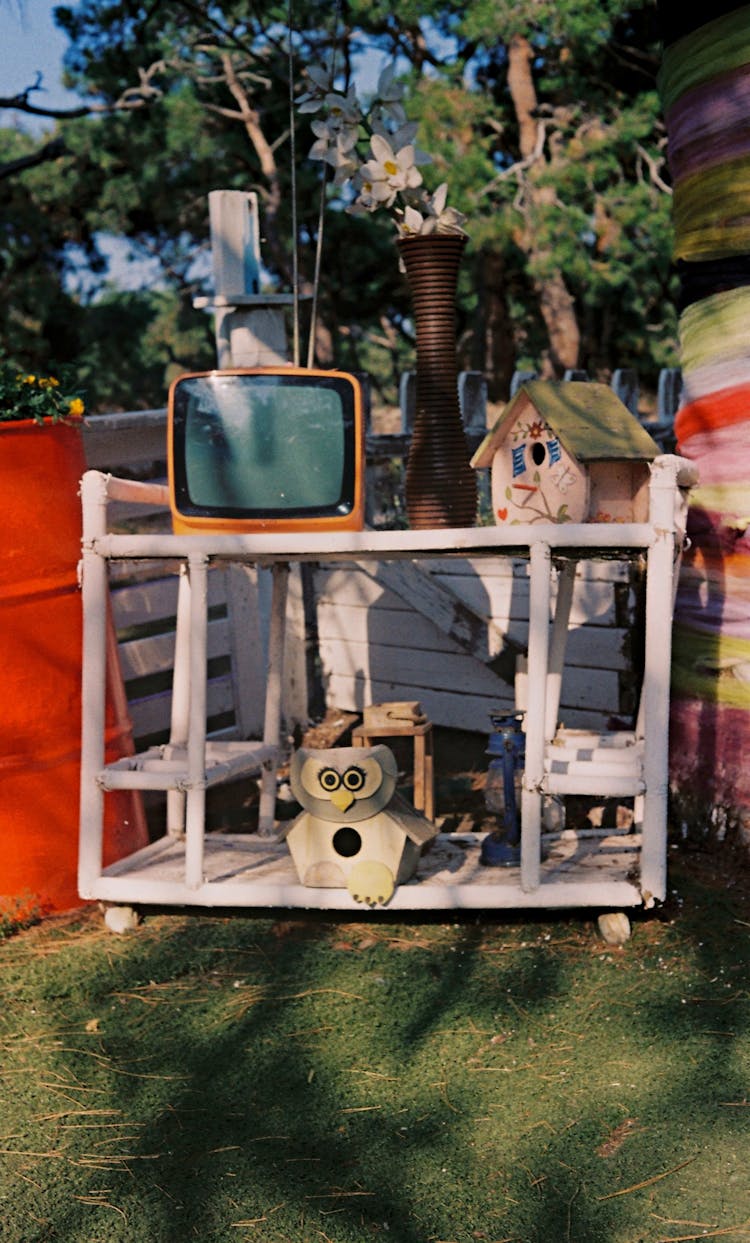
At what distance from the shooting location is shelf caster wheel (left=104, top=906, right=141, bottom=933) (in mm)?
3256

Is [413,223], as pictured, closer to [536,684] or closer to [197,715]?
[536,684]

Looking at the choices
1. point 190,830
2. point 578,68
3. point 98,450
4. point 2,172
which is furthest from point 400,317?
point 190,830

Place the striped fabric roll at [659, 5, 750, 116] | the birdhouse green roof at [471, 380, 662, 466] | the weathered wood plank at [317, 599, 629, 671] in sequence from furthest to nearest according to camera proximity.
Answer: the weathered wood plank at [317, 599, 629, 671] < the striped fabric roll at [659, 5, 750, 116] < the birdhouse green roof at [471, 380, 662, 466]

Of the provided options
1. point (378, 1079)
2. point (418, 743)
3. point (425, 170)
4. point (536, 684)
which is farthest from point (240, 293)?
point (425, 170)

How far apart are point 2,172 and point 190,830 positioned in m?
11.5

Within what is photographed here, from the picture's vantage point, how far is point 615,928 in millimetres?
3023

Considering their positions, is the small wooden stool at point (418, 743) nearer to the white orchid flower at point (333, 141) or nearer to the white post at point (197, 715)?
the white post at point (197, 715)

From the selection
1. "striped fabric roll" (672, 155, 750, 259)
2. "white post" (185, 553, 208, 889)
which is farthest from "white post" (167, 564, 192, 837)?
"striped fabric roll" (672, 155, 750, 259)

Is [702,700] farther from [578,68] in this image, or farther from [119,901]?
[578,68]

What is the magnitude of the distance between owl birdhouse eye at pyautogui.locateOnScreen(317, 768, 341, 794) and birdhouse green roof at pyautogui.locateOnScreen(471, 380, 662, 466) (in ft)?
2.78

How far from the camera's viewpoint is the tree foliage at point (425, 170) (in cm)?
1292

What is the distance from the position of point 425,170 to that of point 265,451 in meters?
11.0

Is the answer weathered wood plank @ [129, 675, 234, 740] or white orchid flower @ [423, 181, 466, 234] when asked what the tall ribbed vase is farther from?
weathered wood plank @ [129, 675, 234, 740]

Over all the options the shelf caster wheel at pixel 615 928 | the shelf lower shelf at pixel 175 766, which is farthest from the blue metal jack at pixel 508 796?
the shelf lower shelf at pixel 175 766
